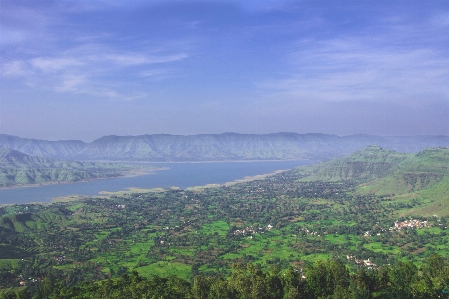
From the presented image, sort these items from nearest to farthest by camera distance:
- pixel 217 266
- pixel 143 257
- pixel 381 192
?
pixel 217 266 → pixel 143 257 → pixel 381 192

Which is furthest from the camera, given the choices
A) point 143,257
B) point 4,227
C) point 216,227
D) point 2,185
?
point 2,185

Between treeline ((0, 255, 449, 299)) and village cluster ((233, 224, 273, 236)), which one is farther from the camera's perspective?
village cluster ((233, 224, 273, 236))

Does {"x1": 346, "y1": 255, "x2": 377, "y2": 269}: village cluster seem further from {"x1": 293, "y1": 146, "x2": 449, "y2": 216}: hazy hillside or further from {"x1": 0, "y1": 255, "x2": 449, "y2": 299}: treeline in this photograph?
{"x1": 293, "y1": 146, "x2": 449, "y2": 216}: hazy hillside

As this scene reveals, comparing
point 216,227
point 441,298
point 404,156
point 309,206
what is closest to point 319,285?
point 441,298

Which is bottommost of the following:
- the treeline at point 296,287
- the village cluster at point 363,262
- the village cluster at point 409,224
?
the village cluster at point 363,262

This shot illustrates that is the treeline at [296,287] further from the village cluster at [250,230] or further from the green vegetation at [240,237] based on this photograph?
the village cluster at [250,230]

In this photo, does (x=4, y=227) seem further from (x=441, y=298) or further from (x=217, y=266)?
(x=441, y=298)

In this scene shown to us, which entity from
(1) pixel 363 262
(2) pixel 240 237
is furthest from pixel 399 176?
(1) pixel 363 262

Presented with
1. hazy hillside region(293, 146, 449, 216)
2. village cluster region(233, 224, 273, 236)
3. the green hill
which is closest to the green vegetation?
village cluster region(233, 224, 273, 236)

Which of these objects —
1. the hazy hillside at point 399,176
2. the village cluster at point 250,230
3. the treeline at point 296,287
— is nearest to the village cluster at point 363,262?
the treeline at point 296,287
